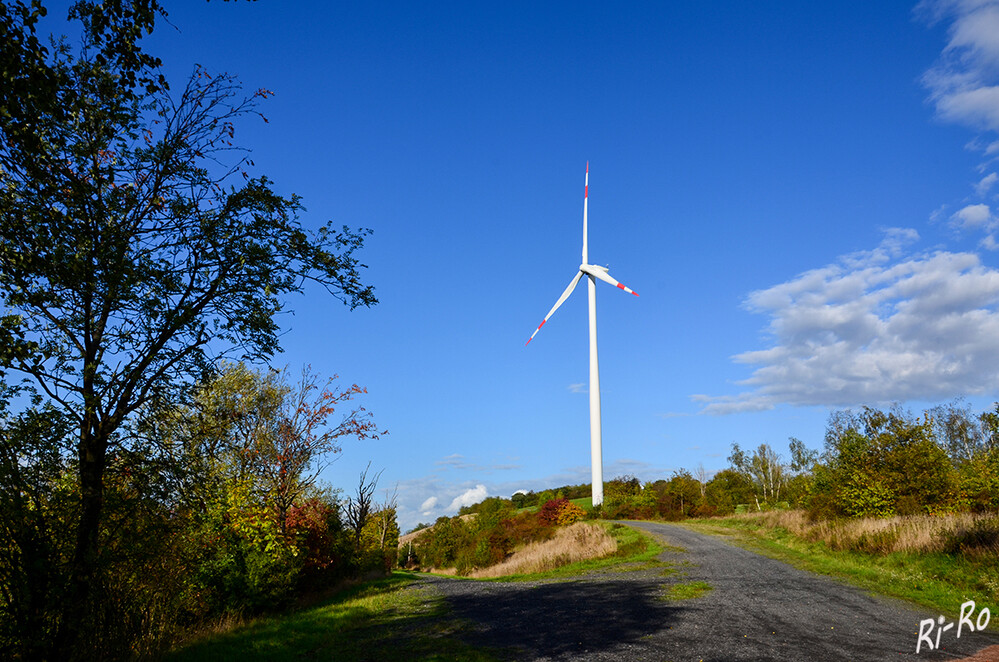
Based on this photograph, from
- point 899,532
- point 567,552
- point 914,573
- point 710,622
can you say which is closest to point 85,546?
point 710,622

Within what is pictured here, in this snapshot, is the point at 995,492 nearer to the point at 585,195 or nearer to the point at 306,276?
the point at 306,276

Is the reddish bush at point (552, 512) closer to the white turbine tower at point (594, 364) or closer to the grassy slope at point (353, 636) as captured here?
the white turbine tower at point (594, 364)

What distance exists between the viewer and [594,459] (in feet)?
151

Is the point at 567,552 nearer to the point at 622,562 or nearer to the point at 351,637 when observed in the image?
the point at 622,562

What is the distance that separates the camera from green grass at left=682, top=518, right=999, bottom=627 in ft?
45.9

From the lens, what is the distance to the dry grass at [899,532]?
1761cm

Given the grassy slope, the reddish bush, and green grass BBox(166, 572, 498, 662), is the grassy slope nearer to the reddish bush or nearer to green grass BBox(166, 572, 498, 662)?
green grass BBox(166, 572, 498, 662)

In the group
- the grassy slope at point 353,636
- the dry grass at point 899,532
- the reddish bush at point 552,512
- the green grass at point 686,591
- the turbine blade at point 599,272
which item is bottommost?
the reddish bush at point 552,512

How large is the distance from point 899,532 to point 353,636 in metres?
18.9

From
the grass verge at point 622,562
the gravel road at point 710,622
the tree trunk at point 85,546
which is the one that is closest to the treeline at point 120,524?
the tree trunk at point 85,546

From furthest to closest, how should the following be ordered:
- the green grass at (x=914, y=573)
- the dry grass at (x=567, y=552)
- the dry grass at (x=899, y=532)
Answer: the dry grass at (x=567, y=552)
the dry grass at (x=899, y=532)
the green grass at (x=914, y=573)

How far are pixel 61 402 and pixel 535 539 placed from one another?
40.5 m

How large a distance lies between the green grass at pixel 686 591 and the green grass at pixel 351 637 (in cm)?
586

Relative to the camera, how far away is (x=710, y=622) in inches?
458
